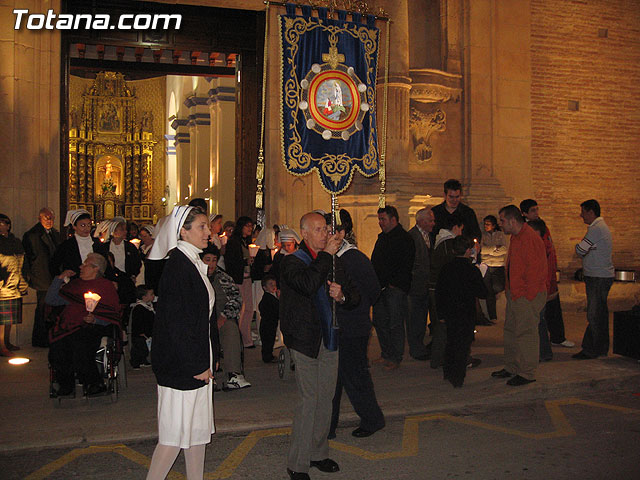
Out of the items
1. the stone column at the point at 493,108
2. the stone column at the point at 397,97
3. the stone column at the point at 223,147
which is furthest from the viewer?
the stone column at the point at 223,147

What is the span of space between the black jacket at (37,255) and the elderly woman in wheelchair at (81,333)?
3.11 m

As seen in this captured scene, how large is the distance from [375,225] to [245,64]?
3856 millimetres

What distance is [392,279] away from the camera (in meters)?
8.34

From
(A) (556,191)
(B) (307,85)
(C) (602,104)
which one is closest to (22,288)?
(B) (307,85)

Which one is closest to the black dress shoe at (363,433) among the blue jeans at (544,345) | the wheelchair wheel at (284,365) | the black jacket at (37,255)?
the wheelchair wheel at (284,365)

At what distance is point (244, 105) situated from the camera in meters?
12.4

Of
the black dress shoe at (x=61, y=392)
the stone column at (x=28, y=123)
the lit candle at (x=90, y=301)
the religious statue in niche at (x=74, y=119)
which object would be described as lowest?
the black dress shoe at (x=61, y=392)

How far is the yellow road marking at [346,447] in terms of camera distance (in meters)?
4.95

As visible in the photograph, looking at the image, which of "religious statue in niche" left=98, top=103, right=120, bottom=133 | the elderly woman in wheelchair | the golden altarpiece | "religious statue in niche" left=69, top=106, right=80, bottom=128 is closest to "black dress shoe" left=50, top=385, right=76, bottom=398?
the elderly woman in wheelchair

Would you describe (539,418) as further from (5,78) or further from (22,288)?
(5,78)

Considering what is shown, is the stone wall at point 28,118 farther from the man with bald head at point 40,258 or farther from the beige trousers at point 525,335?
the beige trousers at point 525,335

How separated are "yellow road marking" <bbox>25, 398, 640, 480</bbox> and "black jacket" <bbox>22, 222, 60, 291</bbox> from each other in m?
4.82

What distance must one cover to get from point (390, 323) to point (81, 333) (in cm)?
360

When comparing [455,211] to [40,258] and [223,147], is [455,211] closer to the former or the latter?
[40,258]
